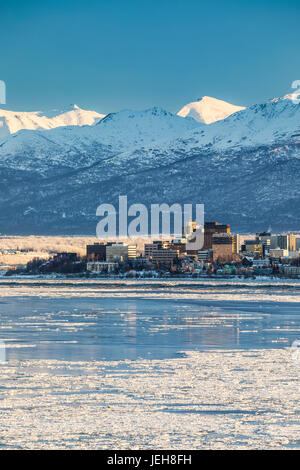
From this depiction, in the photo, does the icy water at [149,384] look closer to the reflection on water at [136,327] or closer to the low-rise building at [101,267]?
the reflection on water at [136,327]

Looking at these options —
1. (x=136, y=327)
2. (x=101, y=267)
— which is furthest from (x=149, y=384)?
(x=101, y=267)

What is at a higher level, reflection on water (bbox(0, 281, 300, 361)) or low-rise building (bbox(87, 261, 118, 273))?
low-rise building (bbox(87, 261, 118, 273))

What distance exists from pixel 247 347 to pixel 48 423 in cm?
1502

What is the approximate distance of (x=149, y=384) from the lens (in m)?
28.5

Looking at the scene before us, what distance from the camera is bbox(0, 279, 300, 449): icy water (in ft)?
74.9

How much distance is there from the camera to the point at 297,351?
36.3 meters

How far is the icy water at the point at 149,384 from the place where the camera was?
22.8 meters

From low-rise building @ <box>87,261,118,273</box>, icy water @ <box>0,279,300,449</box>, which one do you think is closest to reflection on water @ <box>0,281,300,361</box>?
icy water @ <box>0,279,300,449</box>

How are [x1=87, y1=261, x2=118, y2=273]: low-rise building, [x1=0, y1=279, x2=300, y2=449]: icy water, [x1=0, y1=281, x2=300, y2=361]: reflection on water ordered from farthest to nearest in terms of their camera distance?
1. [x1=87, y1=261, x2=118, y2=273]: low-rise building
2. [x1=0, y1=281, x2=300, y2=361]: reflection on water
3. [x1=0, y1=279, x2=300, y2=449]: icy water

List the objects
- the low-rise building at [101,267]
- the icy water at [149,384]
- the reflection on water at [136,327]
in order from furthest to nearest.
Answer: the low-rise building at [101,267] → the reflection on water at [136,327] → the icy water at [149,384]

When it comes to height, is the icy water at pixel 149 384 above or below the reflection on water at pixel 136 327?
below

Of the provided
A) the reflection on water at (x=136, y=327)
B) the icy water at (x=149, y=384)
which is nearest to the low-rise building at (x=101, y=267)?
the reflection on water at (x=136, y=327)

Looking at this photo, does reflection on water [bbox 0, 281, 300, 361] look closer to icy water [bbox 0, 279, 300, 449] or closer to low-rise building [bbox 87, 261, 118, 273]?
icy water [bbox 0, 279, 300, 449]
